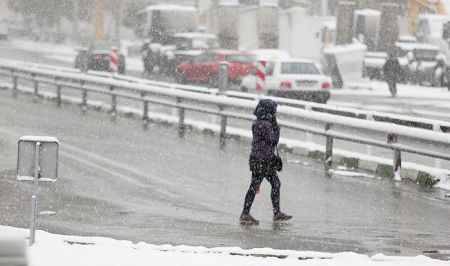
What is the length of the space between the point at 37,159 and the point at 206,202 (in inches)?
182

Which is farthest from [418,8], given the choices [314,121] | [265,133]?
[265,133]

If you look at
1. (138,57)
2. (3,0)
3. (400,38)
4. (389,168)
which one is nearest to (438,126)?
(389,168)

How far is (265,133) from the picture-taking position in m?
12.8

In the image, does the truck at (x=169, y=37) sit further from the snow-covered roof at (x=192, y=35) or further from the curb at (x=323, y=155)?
the curb at (x=323, y=155)

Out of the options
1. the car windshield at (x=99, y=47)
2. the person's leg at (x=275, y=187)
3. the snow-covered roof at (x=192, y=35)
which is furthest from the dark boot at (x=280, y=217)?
the snow-covered roof at (x=192, y=35)

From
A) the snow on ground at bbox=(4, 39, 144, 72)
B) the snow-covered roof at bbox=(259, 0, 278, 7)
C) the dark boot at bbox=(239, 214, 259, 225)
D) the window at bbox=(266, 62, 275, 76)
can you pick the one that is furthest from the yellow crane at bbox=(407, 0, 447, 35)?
the dark boot at bbox=(239, 214, 259, 225)

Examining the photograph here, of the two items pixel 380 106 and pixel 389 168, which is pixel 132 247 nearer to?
pixel 389 168

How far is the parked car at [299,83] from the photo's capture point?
115 ft

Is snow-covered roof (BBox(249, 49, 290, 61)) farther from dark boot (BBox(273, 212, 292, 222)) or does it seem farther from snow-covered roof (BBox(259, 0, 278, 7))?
dark boot (BBox(273, 212, 292, 222))

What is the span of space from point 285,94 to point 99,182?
19.4m

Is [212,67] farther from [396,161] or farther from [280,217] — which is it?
[280,217]

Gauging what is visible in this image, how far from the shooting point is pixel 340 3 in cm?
5706

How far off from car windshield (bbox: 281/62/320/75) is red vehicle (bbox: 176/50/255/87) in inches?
416

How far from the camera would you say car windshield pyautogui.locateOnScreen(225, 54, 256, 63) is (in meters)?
48.1
